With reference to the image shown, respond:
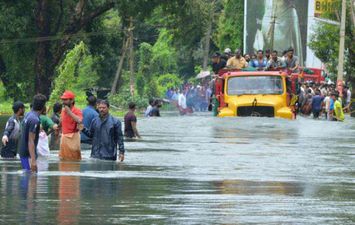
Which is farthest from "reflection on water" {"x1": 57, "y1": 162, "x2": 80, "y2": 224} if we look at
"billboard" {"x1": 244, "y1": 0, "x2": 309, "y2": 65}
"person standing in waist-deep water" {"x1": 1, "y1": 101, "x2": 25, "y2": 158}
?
"billboard" {"x1": 244, "y1": 0, "x2": 309, "y2": 65}

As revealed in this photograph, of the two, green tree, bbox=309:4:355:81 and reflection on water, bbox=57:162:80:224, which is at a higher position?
green tree, bbox=309:4:355:81

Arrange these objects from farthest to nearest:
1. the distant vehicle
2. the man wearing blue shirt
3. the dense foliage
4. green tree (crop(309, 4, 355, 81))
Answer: green tree (crop(309, 4, 355, 81)) < the man wearing blue shirt < the dense foliage < the distant vehicle

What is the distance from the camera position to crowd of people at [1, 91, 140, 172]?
1784cm

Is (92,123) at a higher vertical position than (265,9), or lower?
lower

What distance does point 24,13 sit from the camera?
4841 centimetres

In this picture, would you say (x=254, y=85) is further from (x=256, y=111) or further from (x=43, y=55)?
(x=43, y=55)

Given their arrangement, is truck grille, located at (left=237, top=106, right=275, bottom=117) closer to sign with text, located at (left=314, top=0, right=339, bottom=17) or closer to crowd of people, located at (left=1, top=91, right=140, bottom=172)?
crowd of people, located at (left=1, top=91, right=140, bottom=172)

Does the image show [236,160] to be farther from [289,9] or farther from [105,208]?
[289,9]

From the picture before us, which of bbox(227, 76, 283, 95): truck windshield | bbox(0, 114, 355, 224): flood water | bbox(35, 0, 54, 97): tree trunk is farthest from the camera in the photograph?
bbox(35, 0, 54, 97): tree trunk

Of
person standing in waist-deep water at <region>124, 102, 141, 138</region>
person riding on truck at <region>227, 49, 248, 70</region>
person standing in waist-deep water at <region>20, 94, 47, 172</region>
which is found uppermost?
person riding on truck at <region>227, 49, 248, 70</region>

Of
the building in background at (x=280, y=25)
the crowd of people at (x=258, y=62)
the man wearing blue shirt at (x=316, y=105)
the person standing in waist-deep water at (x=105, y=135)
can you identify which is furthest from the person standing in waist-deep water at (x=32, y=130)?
the building in background at (x=280, y=25)

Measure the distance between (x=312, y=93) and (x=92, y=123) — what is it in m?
32.6

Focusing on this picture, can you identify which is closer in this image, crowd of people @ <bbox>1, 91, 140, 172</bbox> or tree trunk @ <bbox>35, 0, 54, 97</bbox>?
crowd of people @ <bbox>1, 91, 140, 172</bbox>

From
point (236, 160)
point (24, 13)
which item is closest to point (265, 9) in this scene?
point (24, 13)
